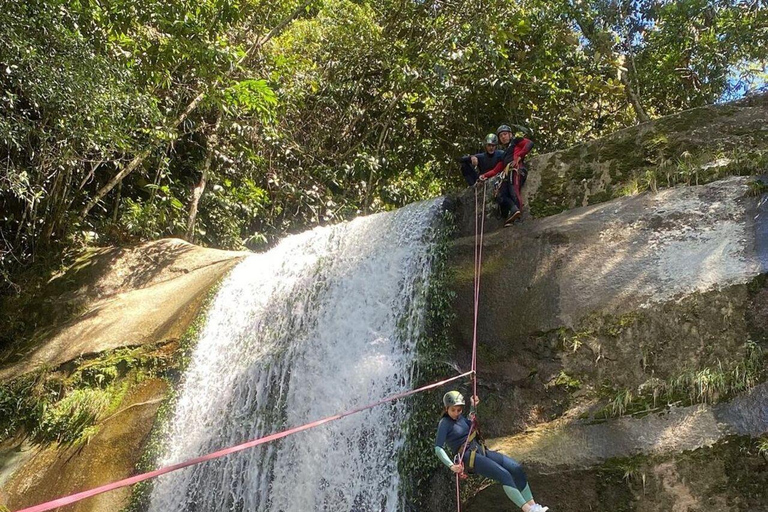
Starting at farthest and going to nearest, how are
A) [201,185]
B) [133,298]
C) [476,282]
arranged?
1. [201,185]
2. [133,298]
3. [476,282]

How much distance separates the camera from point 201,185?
13.4 metres

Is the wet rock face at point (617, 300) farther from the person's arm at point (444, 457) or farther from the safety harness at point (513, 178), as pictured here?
the person's arm at point (444, 457)

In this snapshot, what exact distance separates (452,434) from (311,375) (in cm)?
274

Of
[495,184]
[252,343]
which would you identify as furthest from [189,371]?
[495,184]

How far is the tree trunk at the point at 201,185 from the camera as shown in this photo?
13016 millimetres

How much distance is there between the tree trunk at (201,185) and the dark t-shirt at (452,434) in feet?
31.4

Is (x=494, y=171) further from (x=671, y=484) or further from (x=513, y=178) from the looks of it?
(x=671, y=484)

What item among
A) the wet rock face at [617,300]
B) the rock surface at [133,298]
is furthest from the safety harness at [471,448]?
the rock surface at [133,298]

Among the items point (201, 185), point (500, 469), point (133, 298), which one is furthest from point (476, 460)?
point (201, 185)

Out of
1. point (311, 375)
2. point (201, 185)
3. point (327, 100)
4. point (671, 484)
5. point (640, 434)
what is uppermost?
point (327, 100)

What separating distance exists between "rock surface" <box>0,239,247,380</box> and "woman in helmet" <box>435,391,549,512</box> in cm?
528

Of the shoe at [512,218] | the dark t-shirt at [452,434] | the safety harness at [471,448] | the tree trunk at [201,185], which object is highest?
the tree trunk at [201,185]

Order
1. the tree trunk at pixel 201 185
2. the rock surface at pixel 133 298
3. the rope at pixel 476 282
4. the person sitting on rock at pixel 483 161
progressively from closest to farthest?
1. the rope at pixel 476 282
2. the person sitting on rock at pixel 483 161
3. the rock surface at pixel 133 298
4. the tree trunk at pixel 201 185

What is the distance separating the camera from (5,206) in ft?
35.5
